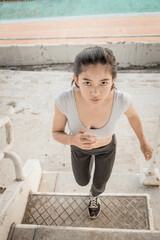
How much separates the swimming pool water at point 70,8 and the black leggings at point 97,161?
18126 millimetres

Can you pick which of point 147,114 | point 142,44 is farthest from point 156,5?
point 147,114

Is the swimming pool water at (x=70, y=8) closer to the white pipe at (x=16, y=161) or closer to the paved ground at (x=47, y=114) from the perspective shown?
the paved ground at (x=47, y=114)

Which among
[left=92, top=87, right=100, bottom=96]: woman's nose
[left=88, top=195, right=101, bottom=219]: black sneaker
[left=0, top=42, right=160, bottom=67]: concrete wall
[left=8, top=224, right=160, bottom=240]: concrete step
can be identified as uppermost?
[left=92, top=87, right=100, bottom=96]: woman's nose

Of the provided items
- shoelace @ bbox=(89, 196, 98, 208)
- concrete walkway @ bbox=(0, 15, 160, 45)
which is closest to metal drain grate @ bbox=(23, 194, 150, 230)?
shoelace @ bbox=(89, 196, 98, 208)

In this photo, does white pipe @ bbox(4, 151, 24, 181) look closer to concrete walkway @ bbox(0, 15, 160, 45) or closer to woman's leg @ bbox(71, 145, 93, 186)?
woman's leg @ bbox(71, 145, 93, 186)

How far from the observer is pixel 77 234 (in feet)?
5.21

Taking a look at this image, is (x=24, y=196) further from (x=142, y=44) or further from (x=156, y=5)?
(x=156, y=5)

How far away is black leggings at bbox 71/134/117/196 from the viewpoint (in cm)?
163

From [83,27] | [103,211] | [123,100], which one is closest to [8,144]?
[123,100]

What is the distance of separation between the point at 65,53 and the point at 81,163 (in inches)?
195

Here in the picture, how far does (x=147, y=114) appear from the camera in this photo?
4047 mm

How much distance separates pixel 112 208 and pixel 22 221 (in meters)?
0.92

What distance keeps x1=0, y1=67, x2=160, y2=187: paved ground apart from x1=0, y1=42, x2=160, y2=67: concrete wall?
537 millimetres

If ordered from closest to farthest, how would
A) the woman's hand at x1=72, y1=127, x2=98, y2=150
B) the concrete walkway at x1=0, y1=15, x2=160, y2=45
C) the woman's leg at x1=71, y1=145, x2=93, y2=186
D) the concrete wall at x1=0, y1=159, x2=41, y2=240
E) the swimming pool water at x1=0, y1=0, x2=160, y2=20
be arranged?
the woman's hand at x1=72, y1=127, x2=98, y2=150, the concrete wall at x1=0, y1=159, x2=41, y2=240, the woman's leg at x1=71, y1=145, x2=93, y2=186, the concrete walkway at x1=0, y1=15, x2=160, y2=45, the swimming pool water at x1=0, y1=0, x2=160, y2=20
